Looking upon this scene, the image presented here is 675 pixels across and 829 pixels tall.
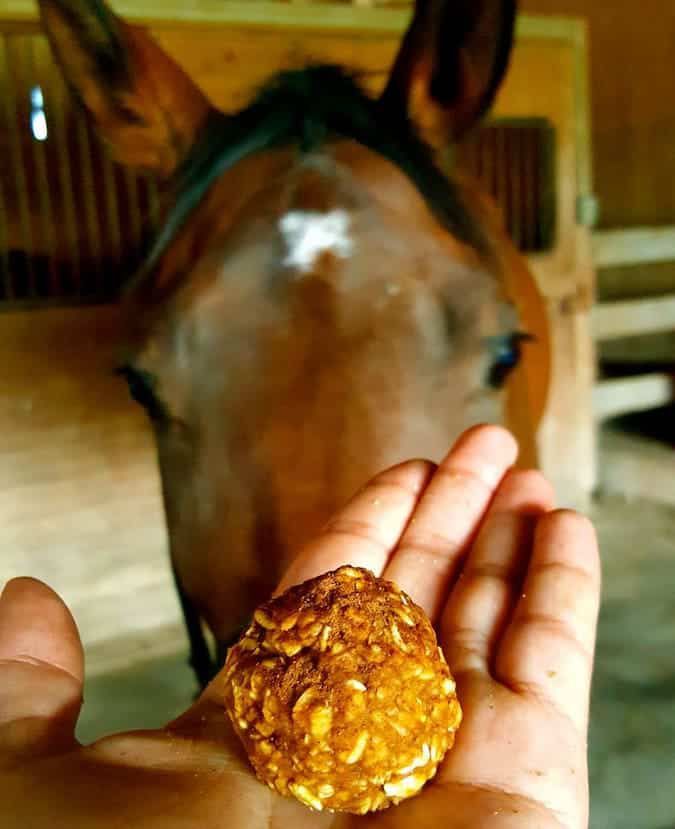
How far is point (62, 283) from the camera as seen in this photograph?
1.47 meters

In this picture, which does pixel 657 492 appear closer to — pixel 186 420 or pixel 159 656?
pixel 159 656

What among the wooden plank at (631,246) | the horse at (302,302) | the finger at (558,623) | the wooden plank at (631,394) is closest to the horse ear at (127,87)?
the horse at (302,302)

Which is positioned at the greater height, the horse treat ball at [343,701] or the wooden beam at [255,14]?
the wooden beam at [255,14]

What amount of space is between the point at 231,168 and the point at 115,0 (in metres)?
0.75

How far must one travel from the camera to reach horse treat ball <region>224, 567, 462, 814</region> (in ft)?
1.32

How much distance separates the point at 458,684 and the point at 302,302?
360mm

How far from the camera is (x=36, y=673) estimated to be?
47 cm

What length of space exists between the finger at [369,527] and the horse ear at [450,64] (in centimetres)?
47

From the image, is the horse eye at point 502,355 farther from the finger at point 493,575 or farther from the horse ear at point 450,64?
the horse ear at point 450,64

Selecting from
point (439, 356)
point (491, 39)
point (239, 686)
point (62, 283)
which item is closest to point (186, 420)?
point (439, 356)

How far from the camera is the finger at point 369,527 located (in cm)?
58

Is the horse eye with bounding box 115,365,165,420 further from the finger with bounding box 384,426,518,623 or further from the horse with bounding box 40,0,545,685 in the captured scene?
the finger with bounding box 384,426,518,623

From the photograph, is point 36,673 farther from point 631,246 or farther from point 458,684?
point 631,246

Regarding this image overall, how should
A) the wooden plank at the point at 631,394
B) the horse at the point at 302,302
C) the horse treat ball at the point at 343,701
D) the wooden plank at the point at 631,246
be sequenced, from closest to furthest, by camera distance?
the horse treat ball at the point at 343,701
the horse at the point at 302,302
the wooden plank at the point at 631,246
the wooden plank at the point at 631,394
